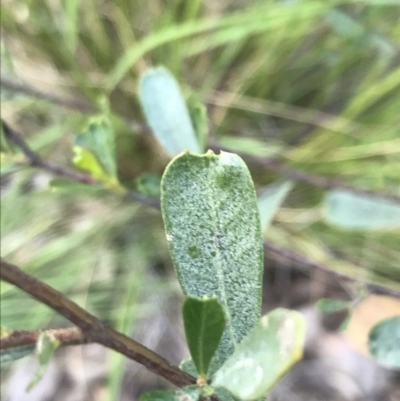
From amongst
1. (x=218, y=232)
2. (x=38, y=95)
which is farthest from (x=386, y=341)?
(x=38, y=95)

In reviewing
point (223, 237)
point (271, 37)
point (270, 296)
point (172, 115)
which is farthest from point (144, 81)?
point (270, 296)

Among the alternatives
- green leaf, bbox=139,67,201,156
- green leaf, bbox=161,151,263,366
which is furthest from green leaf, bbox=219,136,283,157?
green leaf, bbox=161,151,263,366

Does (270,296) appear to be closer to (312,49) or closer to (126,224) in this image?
(126,224)

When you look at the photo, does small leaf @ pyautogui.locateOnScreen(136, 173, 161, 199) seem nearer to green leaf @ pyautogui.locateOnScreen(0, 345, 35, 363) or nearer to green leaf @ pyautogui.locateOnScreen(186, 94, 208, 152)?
green leaf @ pyautogui.locateOnScreen(186, 94, 208, 152)

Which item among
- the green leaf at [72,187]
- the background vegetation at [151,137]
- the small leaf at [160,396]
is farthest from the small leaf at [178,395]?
the background vegetation at [151,137]

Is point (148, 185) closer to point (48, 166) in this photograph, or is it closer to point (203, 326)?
point (48, 166)
